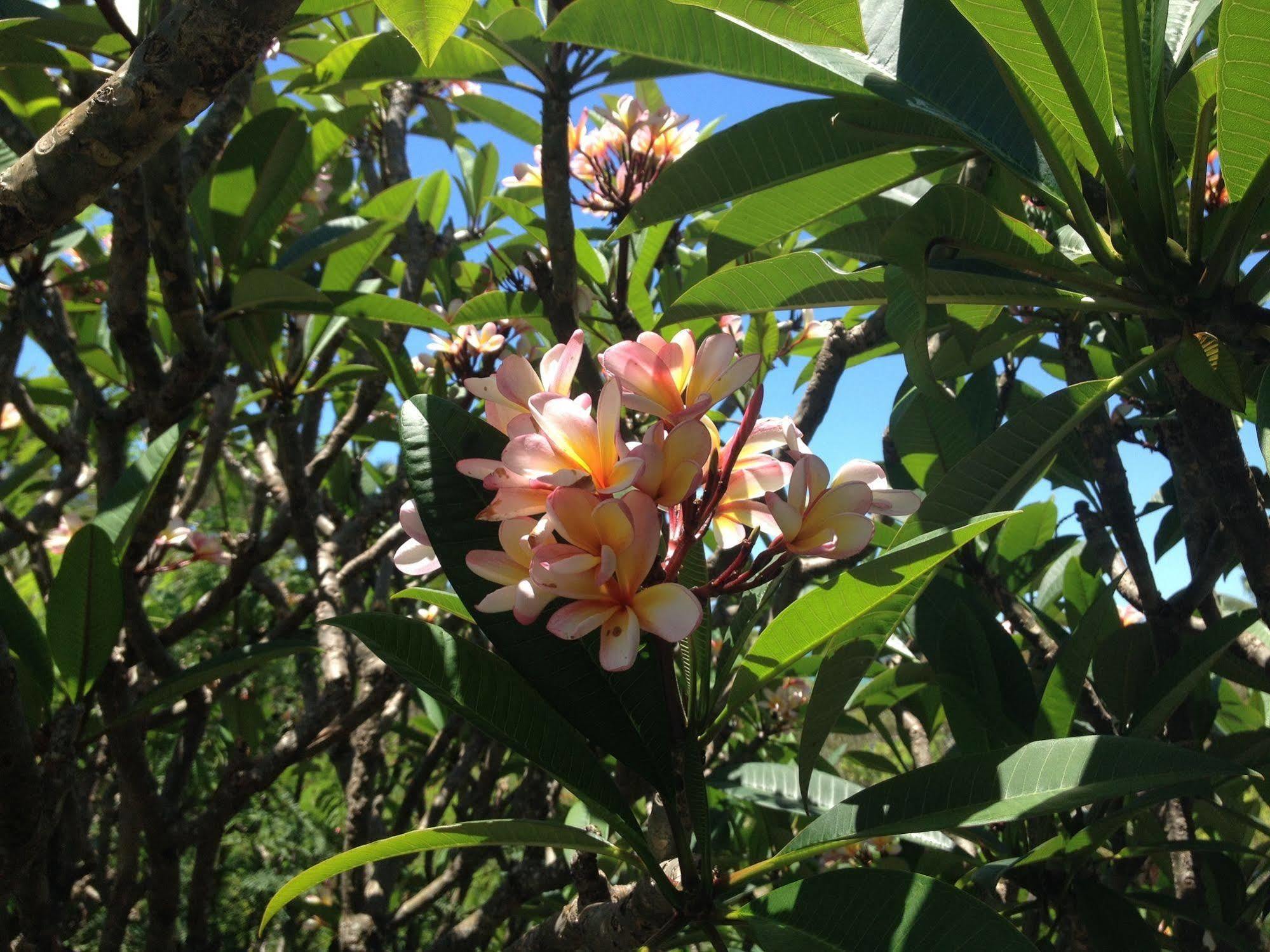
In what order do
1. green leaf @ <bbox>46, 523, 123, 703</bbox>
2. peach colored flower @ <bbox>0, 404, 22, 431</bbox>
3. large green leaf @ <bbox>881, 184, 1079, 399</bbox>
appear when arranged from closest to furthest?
large green leaf @ <bbox>881, 184, 1079, 399</bbox> < green leaf @ <bbox>46, 523, 123, 703</bbox> < peach colored flower @ <bbox>0, 404, 22, 431</bbox>

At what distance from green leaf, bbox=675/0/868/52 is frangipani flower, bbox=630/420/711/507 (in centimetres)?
39

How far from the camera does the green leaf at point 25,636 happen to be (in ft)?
4.23

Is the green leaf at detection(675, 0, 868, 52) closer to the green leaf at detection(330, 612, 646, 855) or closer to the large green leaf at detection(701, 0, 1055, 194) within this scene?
the large green leaf at detection(701, 0, 1055, 194)

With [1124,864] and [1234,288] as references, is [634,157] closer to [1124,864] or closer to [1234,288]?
[1234,288]

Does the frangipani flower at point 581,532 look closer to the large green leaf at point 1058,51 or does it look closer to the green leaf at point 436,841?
the green leaf at point 436,841

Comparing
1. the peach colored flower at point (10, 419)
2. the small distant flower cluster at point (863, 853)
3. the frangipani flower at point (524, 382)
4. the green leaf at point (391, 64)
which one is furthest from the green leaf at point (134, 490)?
the peach colored flower at point (10, 419)

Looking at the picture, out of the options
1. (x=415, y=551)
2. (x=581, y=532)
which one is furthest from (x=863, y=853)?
(x=581, y=532)

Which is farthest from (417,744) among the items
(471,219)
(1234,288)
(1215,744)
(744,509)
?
(1234,288)

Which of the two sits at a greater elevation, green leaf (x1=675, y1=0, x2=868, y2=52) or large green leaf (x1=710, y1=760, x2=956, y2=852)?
green leaf (x1=675, y1=0, x2=868, y2=52)

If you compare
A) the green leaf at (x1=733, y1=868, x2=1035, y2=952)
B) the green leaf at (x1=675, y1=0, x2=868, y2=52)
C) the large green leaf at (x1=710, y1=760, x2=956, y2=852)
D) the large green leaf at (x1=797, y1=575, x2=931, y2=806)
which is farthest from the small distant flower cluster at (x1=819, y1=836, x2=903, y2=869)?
the green leaf at (x1=675, y1=0, x2=868, y2=52)

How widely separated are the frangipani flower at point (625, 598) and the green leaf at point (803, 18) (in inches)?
18.3

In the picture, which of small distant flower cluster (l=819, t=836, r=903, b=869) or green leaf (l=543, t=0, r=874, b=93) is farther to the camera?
small distant flower cluster (l=819, t=836, r=903, b=869)

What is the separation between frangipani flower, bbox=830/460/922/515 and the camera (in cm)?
86

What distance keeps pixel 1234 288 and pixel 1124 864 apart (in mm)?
1108
